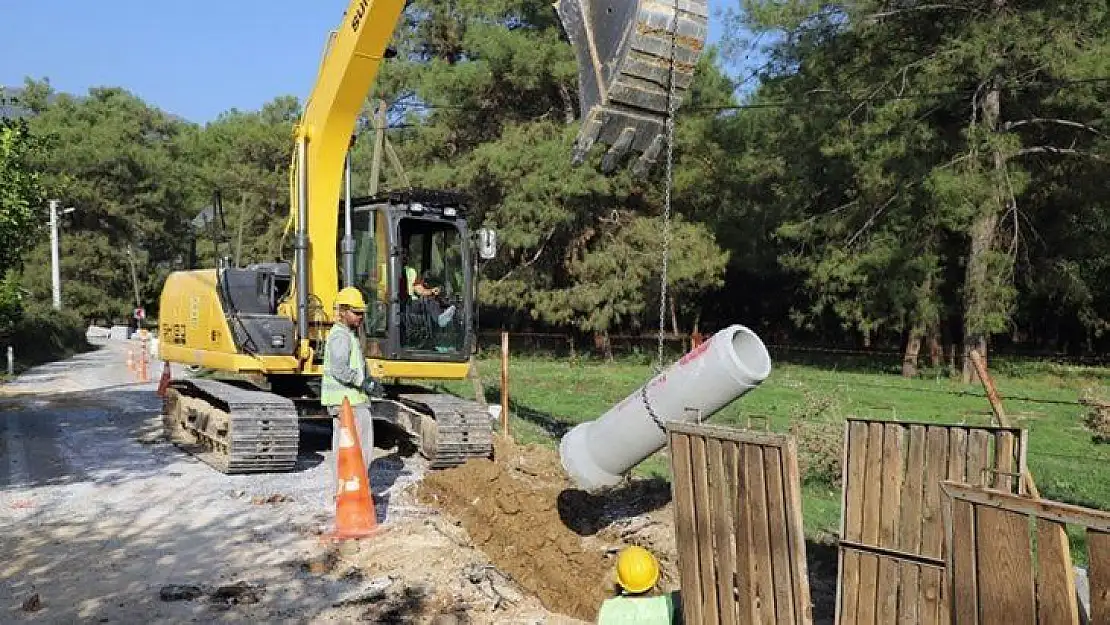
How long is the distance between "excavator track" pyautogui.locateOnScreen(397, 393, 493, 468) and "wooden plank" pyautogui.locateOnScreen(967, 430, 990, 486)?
5.91m

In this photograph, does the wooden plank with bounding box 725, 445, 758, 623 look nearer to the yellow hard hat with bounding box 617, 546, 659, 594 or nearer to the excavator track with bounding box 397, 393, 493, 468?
the yellow hard hat with bounding box 617, 546, 659, 594

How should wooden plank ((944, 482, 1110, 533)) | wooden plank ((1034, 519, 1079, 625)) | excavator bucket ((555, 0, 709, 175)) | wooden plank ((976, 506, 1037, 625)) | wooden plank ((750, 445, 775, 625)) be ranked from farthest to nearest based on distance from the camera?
excavator bucket ((555, 0, 709, 175)) < wooden plank ((750, 445, 775, 625)) < wooden plank ((976, 506, 1037, 625)) < wooden plank ((1034, 519, 1079, 625)) < wooden plank ((944, 482, 1110, 533))

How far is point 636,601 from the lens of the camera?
3.75 meters

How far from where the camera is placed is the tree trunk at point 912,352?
80.4 feet

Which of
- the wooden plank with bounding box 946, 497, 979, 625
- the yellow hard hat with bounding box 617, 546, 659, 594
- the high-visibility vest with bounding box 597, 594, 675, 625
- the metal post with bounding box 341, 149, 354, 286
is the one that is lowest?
the high-visibility vest with bounding box 597, 594, 675, 625

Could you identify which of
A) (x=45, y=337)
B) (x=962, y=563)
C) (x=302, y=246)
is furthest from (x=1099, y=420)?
(x=45, y=337)

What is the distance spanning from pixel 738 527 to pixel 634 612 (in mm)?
612

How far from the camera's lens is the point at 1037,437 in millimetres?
12383

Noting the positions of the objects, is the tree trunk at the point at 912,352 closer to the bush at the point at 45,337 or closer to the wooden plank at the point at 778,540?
the wooden plank at the point at 778,540

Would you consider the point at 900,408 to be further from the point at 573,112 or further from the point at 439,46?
the point at 439,46

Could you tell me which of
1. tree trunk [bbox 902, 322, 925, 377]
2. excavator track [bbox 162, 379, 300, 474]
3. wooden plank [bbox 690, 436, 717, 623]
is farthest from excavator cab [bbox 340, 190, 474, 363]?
tree trunk [bbox 902, 322, 925, 377]

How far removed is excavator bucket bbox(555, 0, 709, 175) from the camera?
490 centimetres

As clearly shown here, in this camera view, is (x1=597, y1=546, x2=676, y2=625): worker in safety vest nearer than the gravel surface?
Yes

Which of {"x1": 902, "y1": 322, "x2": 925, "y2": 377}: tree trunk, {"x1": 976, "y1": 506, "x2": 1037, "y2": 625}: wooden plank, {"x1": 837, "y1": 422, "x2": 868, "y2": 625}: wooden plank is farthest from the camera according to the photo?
{"x1": 902, "y1": 322, "x2": 925, "y2": 377}: tree trunk
